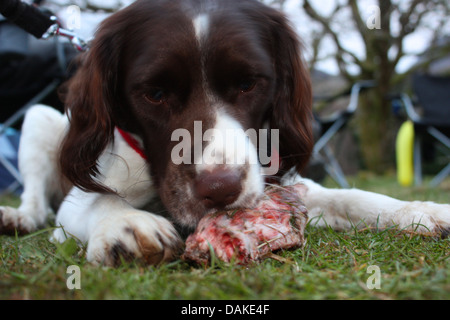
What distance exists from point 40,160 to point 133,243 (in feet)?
6.02

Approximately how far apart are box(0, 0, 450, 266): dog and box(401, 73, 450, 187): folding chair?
4928mm

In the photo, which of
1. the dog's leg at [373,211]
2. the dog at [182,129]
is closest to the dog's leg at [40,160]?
the dog at [182,129]

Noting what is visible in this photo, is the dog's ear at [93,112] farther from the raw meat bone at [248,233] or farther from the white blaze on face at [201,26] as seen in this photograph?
the raw meat bone at [248,233]

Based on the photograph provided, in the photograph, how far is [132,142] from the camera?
7.02ft

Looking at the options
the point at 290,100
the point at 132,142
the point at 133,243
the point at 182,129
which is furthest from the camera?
the point at 290,100

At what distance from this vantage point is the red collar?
6.88 ft

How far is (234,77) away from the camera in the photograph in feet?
6.15

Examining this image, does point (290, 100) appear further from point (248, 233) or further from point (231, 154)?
point (248, 233)

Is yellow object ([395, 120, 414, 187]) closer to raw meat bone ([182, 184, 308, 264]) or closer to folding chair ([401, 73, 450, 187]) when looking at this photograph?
folding chair ([401, 73, 450, 187])

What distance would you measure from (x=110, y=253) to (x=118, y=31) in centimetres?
125

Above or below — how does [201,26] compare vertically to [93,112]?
above

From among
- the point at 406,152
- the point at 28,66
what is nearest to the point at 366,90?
the point at 406,152

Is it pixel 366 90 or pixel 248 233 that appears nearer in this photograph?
pixel 248 233

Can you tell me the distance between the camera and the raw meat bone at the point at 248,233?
1391mm
